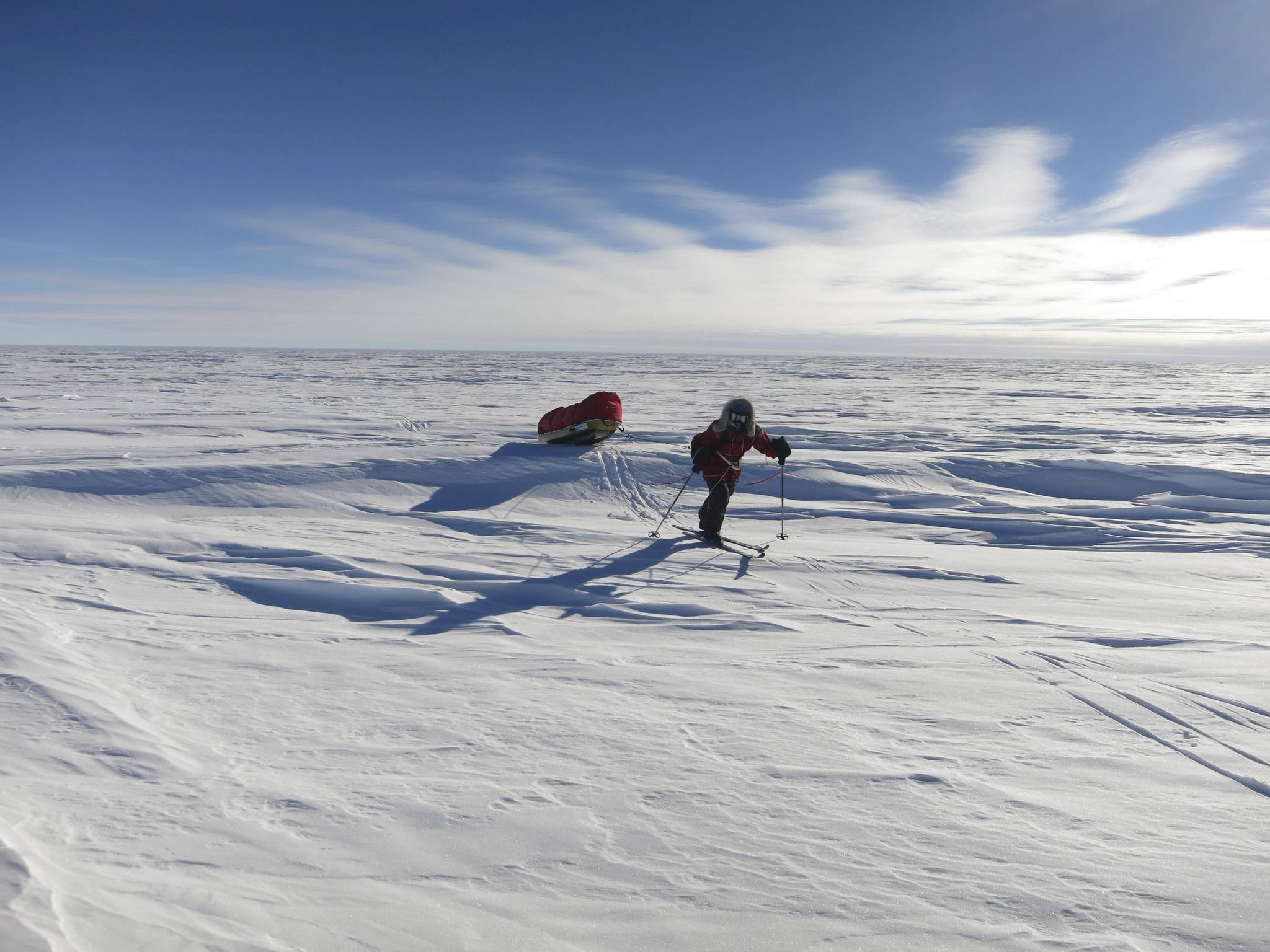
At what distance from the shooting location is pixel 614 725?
2953 mm

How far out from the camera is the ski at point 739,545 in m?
6.12

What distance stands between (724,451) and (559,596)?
2406 mm

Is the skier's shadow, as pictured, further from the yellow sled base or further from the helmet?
the yellow sled base

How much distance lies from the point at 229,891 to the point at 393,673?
1516mm

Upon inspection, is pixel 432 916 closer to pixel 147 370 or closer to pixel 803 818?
pixel 803 818

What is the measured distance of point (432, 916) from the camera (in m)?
1.89

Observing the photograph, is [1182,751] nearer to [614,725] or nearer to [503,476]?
[614,725]

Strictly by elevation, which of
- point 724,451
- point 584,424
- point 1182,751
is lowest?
point 1182,751

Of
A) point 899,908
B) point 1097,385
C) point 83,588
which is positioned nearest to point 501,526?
point 83,588

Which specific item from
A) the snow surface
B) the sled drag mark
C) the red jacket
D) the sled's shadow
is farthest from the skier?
the sled drag mark

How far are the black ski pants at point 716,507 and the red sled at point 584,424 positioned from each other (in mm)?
4236

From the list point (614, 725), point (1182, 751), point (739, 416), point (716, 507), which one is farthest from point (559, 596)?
point (1182, 751)

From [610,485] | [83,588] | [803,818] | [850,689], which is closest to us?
[803,818]

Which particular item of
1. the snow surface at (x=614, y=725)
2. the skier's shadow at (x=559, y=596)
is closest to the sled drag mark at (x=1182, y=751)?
the snow surface at (x=614, y=725)
